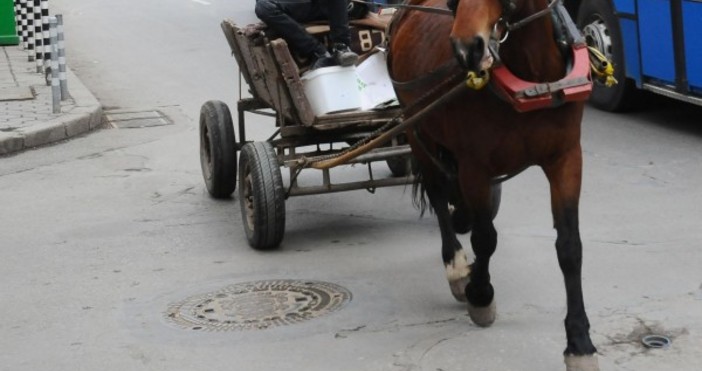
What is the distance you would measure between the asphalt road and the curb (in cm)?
20

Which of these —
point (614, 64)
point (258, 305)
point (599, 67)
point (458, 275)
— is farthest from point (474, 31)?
point (614, 64)

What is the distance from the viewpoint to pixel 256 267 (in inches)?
304

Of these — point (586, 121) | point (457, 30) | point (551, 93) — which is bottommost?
point (586, 121)

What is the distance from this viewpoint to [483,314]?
627cm

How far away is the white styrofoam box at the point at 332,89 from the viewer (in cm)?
793

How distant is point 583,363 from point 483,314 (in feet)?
2.91

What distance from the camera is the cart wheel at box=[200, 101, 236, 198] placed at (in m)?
9.16

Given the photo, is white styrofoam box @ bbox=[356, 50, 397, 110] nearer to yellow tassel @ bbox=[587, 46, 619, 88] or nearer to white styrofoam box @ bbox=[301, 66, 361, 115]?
white styrofoam box @ bbox=[301, 66, 361, 115]

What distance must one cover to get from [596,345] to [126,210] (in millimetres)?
4512

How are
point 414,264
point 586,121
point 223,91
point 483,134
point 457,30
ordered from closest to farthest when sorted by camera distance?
1. point 457,30
2. point 483,134
3. point 414,264
4. point 586,121
5. point 223,91

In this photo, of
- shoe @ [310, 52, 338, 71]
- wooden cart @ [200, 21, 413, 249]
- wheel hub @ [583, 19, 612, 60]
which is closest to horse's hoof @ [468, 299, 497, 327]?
wooden cart @ [200, 21, 413, 249]

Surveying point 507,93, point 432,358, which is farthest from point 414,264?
point 507,93

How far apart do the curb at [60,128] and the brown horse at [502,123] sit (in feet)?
21.3

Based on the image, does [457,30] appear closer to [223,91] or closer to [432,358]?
[432,358]
